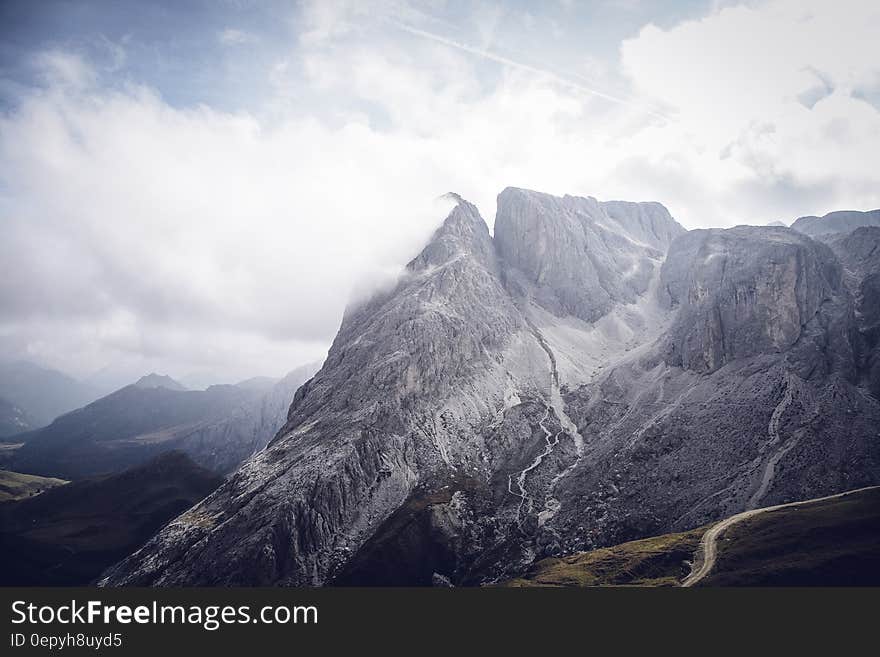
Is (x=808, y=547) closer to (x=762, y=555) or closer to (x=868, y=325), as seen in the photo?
(x=762, y=555)

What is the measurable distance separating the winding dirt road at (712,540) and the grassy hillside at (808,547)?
1694mm

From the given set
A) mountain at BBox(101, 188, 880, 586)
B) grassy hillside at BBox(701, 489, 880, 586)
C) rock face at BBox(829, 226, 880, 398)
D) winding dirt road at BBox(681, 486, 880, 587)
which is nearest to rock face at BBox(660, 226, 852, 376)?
mountain at BBox(101, 188, 880, 586)

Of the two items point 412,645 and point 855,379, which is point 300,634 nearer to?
point 412,645

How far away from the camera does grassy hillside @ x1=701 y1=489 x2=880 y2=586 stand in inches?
3812

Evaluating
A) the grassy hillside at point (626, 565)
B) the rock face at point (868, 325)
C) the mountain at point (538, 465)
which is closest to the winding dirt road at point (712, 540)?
the grassy hillside at point (626, 565)

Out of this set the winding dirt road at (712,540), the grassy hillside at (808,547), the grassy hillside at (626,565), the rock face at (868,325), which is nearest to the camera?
the grassy hillside at (808,547)

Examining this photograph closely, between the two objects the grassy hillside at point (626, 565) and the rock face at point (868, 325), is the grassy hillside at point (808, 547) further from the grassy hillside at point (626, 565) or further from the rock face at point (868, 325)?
the rock face at point (868, 325)

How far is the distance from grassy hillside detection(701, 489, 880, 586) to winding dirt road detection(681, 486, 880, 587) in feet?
5.56

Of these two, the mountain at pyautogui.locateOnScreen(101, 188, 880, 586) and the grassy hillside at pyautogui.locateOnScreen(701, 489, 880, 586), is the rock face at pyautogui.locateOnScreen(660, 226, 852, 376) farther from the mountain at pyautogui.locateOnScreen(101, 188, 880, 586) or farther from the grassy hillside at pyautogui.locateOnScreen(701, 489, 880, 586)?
the grassy hillside at pyautogui.locateOnScreen(701, 489, 880, 586)

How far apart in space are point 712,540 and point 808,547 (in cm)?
1920

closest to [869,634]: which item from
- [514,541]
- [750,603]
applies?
[750,603]

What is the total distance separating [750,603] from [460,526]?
9635 centimetres

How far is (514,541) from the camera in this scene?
14400 cm

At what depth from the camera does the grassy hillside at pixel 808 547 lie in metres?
96.8
